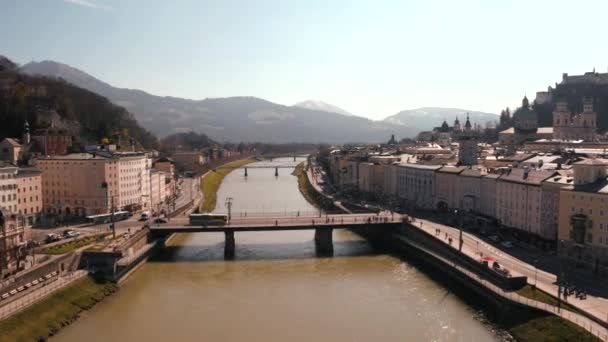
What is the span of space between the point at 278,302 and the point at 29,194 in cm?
2655

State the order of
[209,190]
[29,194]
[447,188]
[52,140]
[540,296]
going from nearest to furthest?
[540,296]
[29,194]
[447,188]
[52,140]
[209,190]

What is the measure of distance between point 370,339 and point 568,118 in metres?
71.4

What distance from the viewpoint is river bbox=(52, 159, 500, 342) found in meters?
26.6

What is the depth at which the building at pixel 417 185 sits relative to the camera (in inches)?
2338

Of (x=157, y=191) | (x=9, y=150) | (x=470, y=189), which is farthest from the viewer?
(x=157, y=191)

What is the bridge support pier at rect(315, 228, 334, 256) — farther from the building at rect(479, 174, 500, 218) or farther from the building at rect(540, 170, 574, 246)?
the building at rect(540, 170, 574, 246)

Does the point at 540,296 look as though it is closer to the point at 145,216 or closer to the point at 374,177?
the point at 145,216

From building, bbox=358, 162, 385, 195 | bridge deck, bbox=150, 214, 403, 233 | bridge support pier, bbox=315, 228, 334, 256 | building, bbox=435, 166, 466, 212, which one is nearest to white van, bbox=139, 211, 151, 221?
bridge deck, bbox=150, 214, 403, 233

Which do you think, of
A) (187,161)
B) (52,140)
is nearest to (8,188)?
(52,140)

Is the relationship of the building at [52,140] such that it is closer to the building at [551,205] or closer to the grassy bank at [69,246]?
Result: the grassy bank at [69,246]

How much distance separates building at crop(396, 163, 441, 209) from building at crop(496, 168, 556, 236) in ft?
42.1

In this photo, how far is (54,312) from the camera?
27281 mm

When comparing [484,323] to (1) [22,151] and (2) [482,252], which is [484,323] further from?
(1) [22,151]

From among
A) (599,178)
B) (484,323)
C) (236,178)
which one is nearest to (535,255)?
(599,178)
